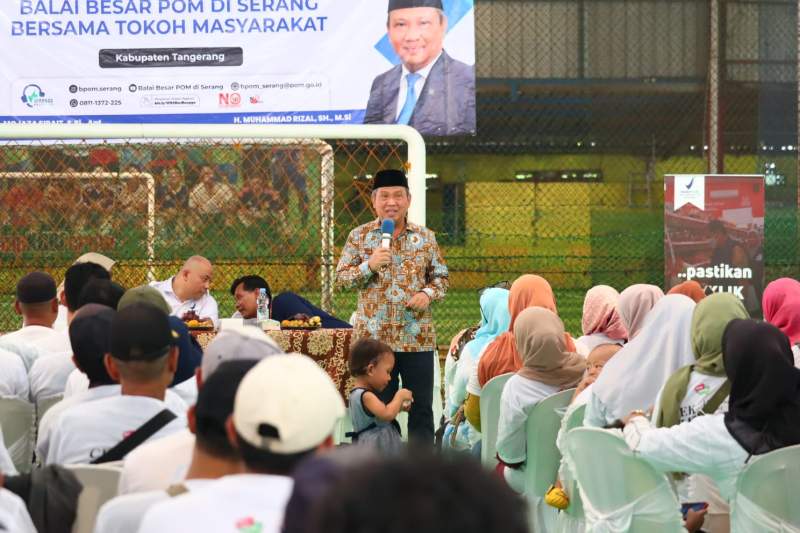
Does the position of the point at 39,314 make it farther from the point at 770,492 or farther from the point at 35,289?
the point at 770,492

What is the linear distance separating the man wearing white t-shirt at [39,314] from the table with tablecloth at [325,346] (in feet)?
5.13

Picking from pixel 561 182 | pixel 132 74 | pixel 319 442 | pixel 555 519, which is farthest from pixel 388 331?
pixel 561 182

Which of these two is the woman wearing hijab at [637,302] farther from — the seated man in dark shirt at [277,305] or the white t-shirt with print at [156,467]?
the white t-shirt with print at [156,467]

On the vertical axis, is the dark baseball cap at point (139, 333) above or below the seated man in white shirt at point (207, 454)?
above

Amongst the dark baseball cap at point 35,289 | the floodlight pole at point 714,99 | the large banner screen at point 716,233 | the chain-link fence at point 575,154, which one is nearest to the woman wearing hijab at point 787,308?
the dark baseball cap at point 35,289

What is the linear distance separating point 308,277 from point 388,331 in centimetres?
355

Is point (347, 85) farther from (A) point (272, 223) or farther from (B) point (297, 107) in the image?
(A) point (272, 223)

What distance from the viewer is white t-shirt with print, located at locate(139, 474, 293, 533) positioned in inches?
79.0

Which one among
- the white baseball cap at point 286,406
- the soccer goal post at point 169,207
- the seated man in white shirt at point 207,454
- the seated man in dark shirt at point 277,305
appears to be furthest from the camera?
the soccer goal post at point 169,207

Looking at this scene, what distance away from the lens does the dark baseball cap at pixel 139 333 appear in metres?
3.22

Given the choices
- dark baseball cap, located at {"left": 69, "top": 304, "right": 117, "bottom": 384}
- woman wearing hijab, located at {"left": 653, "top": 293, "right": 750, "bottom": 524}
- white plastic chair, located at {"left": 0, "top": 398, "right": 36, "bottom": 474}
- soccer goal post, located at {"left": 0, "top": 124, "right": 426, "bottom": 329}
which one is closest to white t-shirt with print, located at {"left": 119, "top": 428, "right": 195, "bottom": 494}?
dark baseball cap, located at {"left": 69, "top": 304, "right": 117, "bottom": 384}

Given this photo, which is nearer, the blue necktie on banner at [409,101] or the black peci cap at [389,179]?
the black peci cap at [389,179]

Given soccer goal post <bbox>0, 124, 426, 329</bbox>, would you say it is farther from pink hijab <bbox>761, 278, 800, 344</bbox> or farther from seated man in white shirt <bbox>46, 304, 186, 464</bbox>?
seated man in white shirt <bbox>46, 304, 186, 464</bbox>

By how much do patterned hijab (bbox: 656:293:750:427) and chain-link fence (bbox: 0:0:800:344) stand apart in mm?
6725
